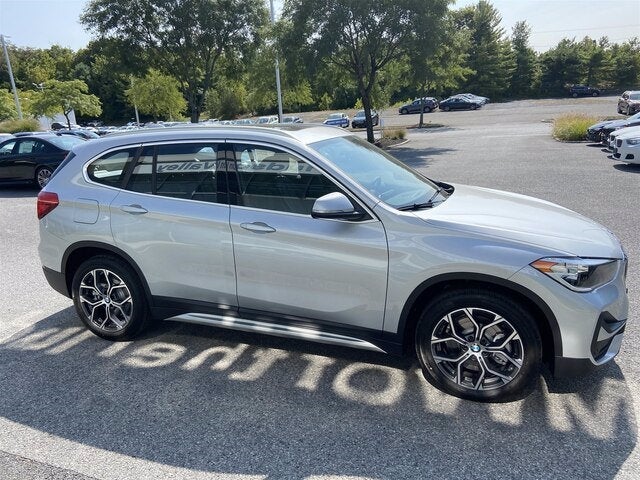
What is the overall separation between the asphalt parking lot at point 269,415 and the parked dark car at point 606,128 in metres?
15.4

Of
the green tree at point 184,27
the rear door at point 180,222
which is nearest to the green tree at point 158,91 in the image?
the green tree at point 184,27

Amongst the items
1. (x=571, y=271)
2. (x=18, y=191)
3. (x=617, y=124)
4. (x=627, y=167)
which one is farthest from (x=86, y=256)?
(x=617, y=124)

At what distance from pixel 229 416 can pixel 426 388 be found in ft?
4.40

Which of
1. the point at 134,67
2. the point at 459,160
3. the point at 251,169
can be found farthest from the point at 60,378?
the point at 134,67

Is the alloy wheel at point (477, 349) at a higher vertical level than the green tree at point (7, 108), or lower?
lower

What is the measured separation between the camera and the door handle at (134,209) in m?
3.81

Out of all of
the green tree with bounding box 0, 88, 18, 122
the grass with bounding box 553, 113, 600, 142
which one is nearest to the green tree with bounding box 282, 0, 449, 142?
the grass with bounding box 553, 113, 600, 142

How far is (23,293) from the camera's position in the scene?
5.37 meters

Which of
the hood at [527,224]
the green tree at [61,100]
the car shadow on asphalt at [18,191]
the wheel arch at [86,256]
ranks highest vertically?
the green tree at [61,100]

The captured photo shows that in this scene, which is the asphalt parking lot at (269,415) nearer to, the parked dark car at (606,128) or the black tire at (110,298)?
the black tire at (110,298)

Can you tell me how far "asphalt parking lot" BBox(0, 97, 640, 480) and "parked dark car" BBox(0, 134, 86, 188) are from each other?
32.1ft

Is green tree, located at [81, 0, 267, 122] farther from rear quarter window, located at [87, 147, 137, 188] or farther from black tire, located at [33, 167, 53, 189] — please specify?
rear quarter window, located at [87, 147, 137, 188]

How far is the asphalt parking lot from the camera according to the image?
2.58m

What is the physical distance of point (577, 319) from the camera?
2.76m
